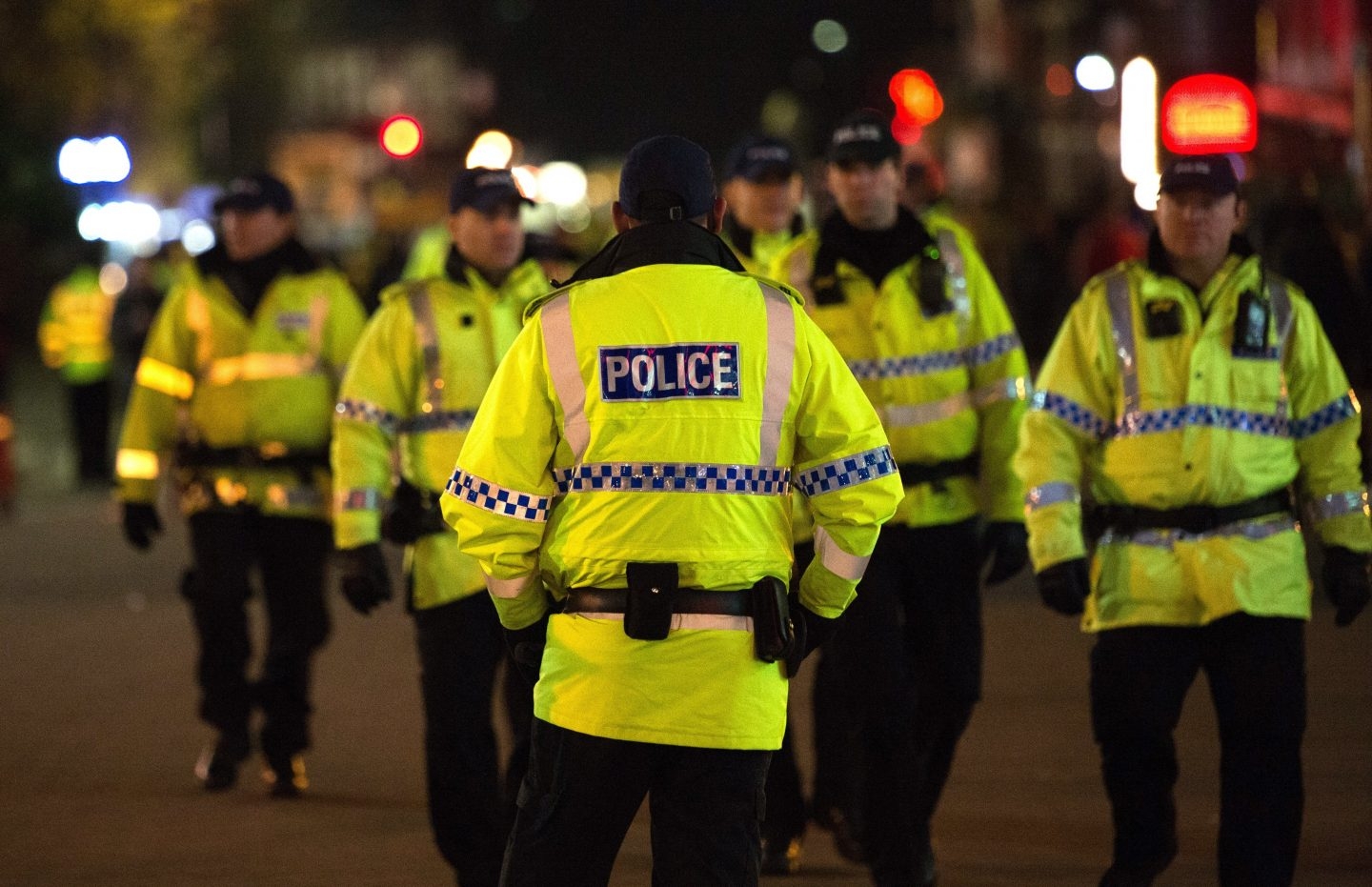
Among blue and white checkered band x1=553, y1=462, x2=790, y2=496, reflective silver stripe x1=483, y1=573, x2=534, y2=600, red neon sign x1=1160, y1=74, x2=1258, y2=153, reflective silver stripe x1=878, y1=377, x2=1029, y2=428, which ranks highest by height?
red neon sign x1=1160, y1=74, x2=1258, y2=153

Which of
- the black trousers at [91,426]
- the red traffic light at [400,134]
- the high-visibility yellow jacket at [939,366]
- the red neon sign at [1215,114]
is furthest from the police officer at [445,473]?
the red traffic light at [400,134]

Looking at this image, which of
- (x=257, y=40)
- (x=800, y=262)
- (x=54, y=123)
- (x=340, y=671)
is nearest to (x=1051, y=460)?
(x=800, y=262)

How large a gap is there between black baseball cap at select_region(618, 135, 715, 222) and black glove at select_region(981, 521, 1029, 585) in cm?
234

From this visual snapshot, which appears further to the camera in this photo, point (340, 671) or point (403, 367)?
point (340, 671)

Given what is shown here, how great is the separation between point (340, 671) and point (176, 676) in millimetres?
799

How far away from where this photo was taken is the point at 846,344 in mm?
6785

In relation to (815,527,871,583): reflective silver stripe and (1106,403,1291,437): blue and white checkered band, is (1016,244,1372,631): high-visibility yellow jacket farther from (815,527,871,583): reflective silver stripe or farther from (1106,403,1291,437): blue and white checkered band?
(815,527,871,583): reflective silver stripe

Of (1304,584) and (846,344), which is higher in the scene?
(846,344)

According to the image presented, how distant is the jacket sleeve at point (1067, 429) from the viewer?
19.8 feet

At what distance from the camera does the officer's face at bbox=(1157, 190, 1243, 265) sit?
19.6 feet

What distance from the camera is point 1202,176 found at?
19.7 feet

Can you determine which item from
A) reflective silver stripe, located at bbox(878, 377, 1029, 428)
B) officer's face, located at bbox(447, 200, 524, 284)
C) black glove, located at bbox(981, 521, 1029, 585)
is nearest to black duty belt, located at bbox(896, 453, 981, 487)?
reflective silver stripe, located at bbox(878, 377, 1029, 428)

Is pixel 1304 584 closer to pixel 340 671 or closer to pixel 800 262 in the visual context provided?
pixel 800 262

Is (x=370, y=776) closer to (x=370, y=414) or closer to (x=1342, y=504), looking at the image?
(x=370, y=414)
